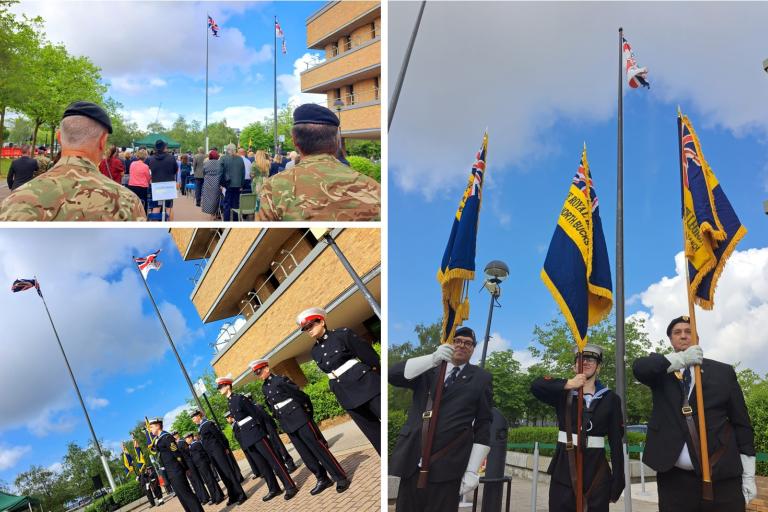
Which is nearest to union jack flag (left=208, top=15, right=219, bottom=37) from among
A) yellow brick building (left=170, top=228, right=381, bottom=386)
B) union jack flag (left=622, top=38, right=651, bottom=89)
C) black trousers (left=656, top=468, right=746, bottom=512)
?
yellow brick building (left=170, top=228, right=381, bottom=386)

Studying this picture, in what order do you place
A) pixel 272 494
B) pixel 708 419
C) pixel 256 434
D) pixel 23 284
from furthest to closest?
pixel 23 284 < pixel 256 434 < pixel 272 494 < pixel 708 419

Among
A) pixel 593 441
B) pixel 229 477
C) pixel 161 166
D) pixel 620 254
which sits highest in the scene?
pixel 161 166

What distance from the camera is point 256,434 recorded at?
21.0 ft

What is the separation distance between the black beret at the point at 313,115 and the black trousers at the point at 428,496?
2461 mm

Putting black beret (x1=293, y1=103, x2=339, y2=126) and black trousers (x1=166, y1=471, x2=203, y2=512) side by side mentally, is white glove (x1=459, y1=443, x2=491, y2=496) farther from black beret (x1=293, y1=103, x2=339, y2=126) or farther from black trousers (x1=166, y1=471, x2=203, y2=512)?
black trousers (x1=166, y1=471, x2=203, y2=512)

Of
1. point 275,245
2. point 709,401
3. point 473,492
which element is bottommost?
point 473,492

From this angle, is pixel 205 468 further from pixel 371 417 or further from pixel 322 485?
pixel 371 417

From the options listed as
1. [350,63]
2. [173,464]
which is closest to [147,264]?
[173,464]

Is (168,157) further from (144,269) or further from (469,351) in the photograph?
(469,351)

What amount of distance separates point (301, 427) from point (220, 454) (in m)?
1.74

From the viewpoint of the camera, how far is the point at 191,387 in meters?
8.24

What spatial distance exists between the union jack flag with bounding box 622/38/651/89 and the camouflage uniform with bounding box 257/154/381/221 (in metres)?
6.04

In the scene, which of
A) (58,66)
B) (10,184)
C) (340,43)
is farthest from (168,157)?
(340,43)

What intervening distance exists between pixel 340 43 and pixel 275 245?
21369 mm
